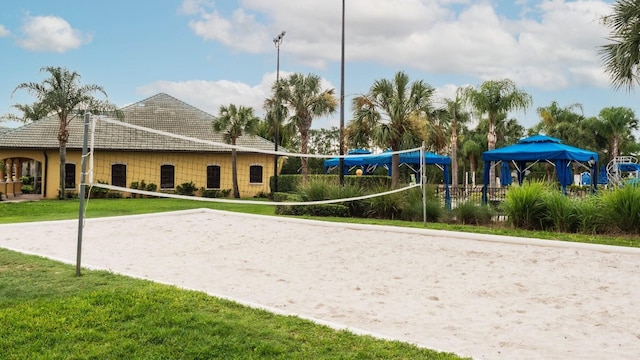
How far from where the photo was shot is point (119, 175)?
28344mm

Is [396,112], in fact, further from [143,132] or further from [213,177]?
[143,132]

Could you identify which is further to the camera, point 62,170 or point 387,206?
point 62,170

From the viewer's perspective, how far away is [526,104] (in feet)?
91.8

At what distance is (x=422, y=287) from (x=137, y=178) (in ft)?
83.3

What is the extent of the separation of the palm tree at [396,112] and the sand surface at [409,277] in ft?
22.9

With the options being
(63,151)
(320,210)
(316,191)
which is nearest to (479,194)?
(316,191)

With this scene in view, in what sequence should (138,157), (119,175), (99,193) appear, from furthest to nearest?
(138,157) → (119,175) → (99,193)

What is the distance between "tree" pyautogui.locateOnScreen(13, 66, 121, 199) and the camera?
24500 millimetres

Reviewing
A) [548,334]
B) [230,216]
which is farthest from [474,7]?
[548,334]

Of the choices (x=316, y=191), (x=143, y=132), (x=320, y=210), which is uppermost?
(x=143, y=132)

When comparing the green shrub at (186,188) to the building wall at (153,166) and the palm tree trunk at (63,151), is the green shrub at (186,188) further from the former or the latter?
the palm tree trunk at (63,151)

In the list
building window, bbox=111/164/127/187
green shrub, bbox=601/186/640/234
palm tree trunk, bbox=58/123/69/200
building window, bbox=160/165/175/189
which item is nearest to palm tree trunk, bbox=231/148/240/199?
building window, bbox=160/165/175/189

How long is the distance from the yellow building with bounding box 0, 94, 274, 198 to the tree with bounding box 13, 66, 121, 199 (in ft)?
6.76

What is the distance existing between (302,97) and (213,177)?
747cm
